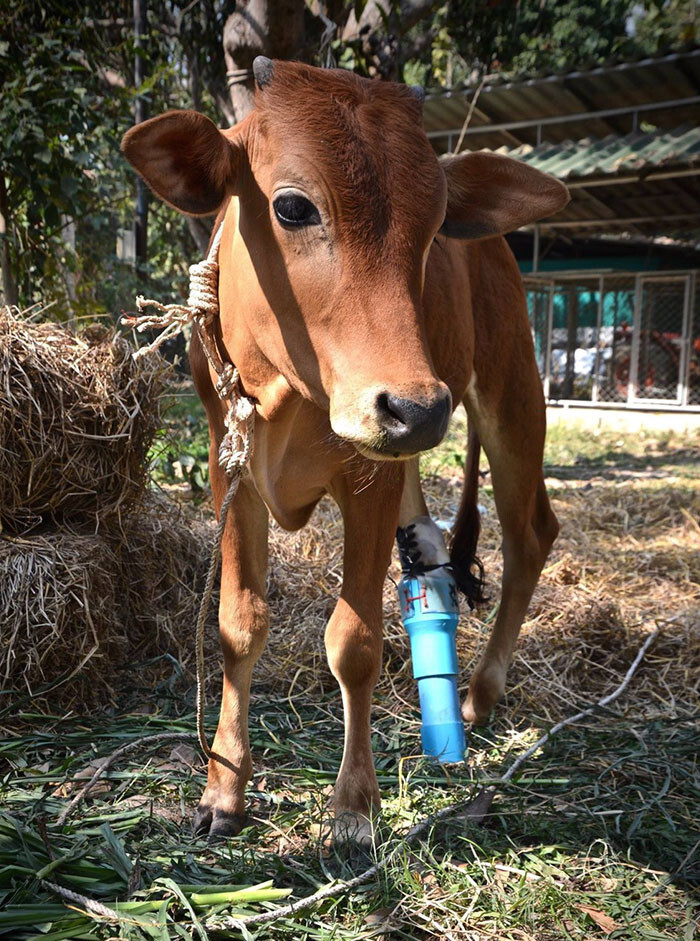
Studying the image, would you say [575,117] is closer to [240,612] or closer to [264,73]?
[264,73]

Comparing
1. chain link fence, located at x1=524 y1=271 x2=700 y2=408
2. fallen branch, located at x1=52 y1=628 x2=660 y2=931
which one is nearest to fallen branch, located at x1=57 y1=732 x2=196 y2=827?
fallen branch, located at x1=52 y1=628 x2=660 y2=931

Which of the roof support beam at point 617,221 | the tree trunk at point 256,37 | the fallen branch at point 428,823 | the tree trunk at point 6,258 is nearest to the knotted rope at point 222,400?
the fallen branch at point 428,823

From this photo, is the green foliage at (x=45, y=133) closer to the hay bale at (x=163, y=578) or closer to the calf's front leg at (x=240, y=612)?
the hay bale at (x=163, y=578)

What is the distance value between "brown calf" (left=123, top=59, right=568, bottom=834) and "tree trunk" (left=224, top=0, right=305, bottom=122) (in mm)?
2057

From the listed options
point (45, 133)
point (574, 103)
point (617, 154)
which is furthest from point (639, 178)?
point (45, 133)

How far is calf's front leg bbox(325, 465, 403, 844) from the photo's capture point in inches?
102

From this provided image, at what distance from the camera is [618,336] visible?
14.1 m

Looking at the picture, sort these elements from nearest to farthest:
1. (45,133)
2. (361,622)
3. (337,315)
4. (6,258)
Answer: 1. (337,315)
2. (361,622)
3. (45,133)
4. (6,258)

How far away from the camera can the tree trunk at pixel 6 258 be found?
501 cm

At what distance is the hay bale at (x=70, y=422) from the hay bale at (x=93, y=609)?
0.15m

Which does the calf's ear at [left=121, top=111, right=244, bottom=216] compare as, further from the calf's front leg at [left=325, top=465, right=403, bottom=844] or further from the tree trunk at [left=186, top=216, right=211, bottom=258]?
the tree trunk at [left=186, top=216, right=211, bottom=258]

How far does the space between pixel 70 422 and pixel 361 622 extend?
154cm

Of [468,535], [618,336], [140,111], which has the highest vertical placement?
[140,111]

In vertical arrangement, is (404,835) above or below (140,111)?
below
